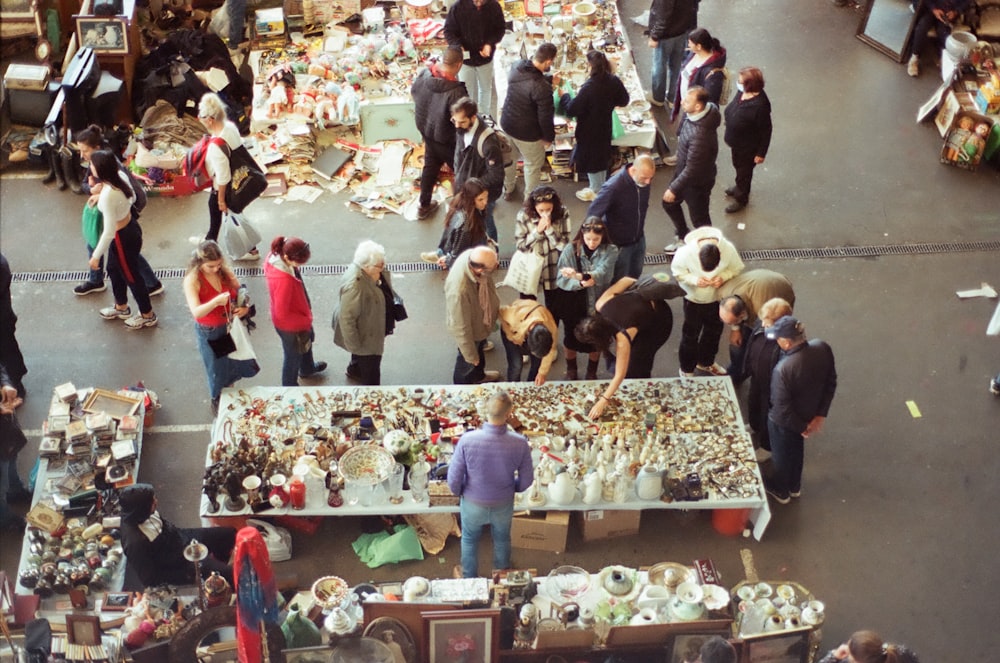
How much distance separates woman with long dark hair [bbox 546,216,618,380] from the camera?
24.6 ft

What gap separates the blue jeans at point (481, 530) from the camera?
254 inches

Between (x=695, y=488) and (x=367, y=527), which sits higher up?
(x=695, y=488)

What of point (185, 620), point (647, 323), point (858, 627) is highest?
point (647, 323)

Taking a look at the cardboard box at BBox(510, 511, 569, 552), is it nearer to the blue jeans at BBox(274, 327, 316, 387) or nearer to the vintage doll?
the blue jeans at BBox(274, 327, 316, 387)

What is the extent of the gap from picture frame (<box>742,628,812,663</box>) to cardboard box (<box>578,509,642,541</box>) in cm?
135

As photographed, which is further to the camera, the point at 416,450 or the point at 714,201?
the point at 714,201

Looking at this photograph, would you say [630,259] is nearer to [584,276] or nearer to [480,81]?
[584,276]

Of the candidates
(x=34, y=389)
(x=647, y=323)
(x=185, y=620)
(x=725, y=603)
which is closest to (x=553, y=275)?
(x=647, y=323)

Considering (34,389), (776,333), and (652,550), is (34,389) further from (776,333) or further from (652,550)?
(776,333)

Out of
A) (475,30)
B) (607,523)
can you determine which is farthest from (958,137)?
(607,523)

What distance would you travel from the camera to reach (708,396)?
7516 millimetres

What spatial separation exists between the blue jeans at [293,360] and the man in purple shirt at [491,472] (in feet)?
5.97

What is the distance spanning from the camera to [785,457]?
720 centimetres

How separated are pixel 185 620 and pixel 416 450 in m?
1.77
